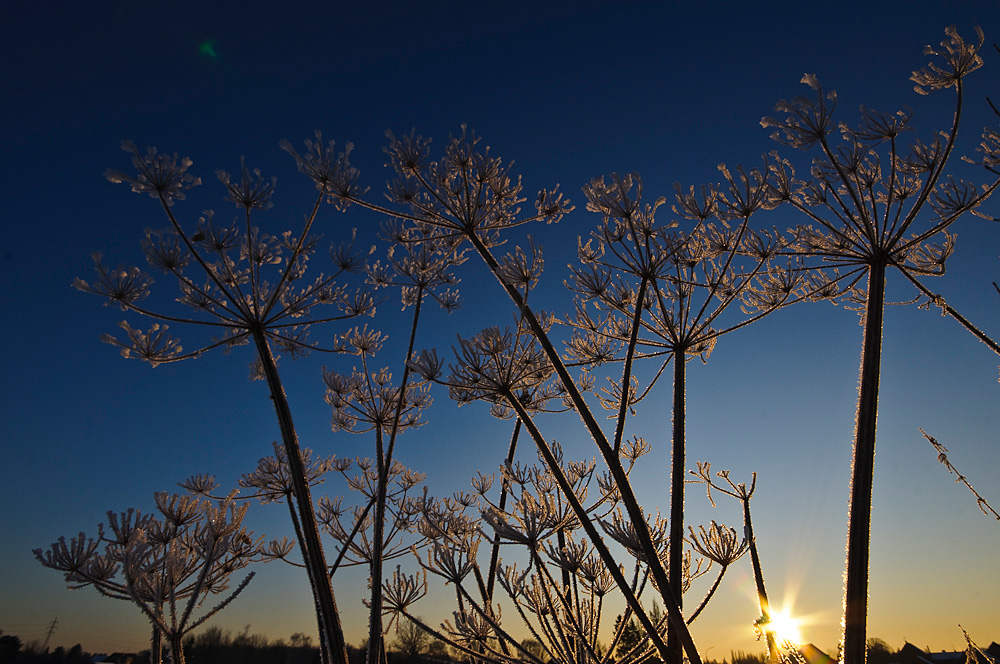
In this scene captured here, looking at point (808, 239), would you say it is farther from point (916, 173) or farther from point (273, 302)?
point (273, 302)

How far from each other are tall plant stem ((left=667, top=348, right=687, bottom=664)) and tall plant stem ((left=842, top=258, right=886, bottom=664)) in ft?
3.72

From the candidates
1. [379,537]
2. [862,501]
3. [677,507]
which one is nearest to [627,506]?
[677,507]

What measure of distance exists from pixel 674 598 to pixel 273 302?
17.5 ft

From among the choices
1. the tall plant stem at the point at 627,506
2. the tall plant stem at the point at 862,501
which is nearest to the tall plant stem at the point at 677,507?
the tall plant stem at the point at 627,506

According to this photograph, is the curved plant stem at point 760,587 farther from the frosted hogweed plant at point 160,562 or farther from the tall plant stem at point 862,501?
the frosted hogweed plant at point 160,562

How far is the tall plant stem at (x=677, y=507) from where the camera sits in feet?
13.5

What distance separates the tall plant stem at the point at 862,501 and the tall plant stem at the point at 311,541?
4.05m

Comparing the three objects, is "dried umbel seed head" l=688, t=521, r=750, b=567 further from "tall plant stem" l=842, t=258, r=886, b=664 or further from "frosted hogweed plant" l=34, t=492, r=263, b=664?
"frosted hogweed plant" l=34, t=492, r=263, b=664

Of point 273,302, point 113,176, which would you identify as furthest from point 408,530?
point 113,176

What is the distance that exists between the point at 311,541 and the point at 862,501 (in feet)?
15.2

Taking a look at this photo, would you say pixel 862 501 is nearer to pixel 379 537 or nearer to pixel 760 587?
pixel 760 587

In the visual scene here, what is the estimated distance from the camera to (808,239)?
5809 millimetres

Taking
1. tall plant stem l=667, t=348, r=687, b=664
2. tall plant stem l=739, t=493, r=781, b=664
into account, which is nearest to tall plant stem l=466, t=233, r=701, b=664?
tall plant stem l=667, t=348, r=687, b=664

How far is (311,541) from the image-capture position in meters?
4.73
